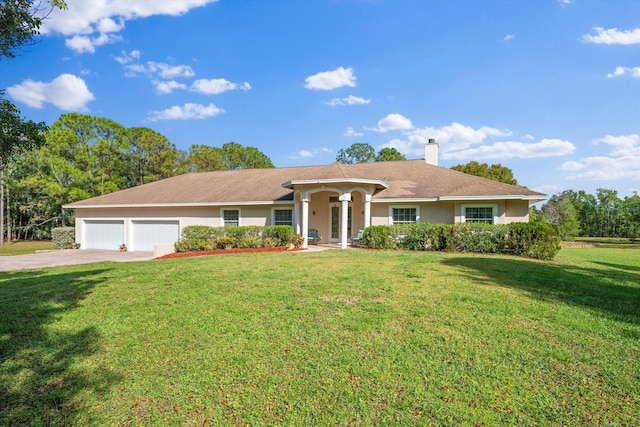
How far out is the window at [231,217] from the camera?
18.8 metres

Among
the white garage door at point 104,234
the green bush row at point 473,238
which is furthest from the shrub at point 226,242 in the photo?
the white garage door at point 104,234

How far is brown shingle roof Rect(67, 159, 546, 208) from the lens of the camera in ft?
50.6

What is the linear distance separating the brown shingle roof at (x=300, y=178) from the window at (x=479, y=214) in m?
0.88

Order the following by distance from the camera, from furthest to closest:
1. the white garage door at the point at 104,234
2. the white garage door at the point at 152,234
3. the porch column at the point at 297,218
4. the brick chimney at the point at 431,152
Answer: the brick chimney at the point at 431,152 < the white garage door at the point at 104,234 < the white garage door at the point at 152,234 < the porch column at the point at 297,218

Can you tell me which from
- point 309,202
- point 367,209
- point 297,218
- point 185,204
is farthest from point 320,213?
point 185,204

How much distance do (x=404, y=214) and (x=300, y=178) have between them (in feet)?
18.6

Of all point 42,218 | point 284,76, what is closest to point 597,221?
point 284,76

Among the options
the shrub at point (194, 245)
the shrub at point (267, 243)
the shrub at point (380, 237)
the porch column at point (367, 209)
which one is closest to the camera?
the shrub at point (380, 237)

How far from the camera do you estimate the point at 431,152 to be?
70.0ft

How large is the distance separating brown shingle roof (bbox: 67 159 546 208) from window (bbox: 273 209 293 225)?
2.55ft

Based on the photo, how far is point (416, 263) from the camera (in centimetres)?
972

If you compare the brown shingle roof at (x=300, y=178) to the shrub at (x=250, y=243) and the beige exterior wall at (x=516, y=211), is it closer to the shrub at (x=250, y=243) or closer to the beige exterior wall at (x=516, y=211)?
the beige exterior wall at (x=516, y=211)

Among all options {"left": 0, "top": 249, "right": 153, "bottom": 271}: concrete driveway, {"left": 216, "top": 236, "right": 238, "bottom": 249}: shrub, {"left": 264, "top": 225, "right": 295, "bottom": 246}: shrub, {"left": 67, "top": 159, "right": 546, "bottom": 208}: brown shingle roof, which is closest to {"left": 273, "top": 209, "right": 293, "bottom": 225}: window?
{"left": 67, "top": 159, "right": 546, "bottom": 208}: brown shingle roof

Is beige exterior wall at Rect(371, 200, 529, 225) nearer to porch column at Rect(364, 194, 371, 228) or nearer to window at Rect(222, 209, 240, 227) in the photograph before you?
porch column at Rect(364, 194, 371, 228)
